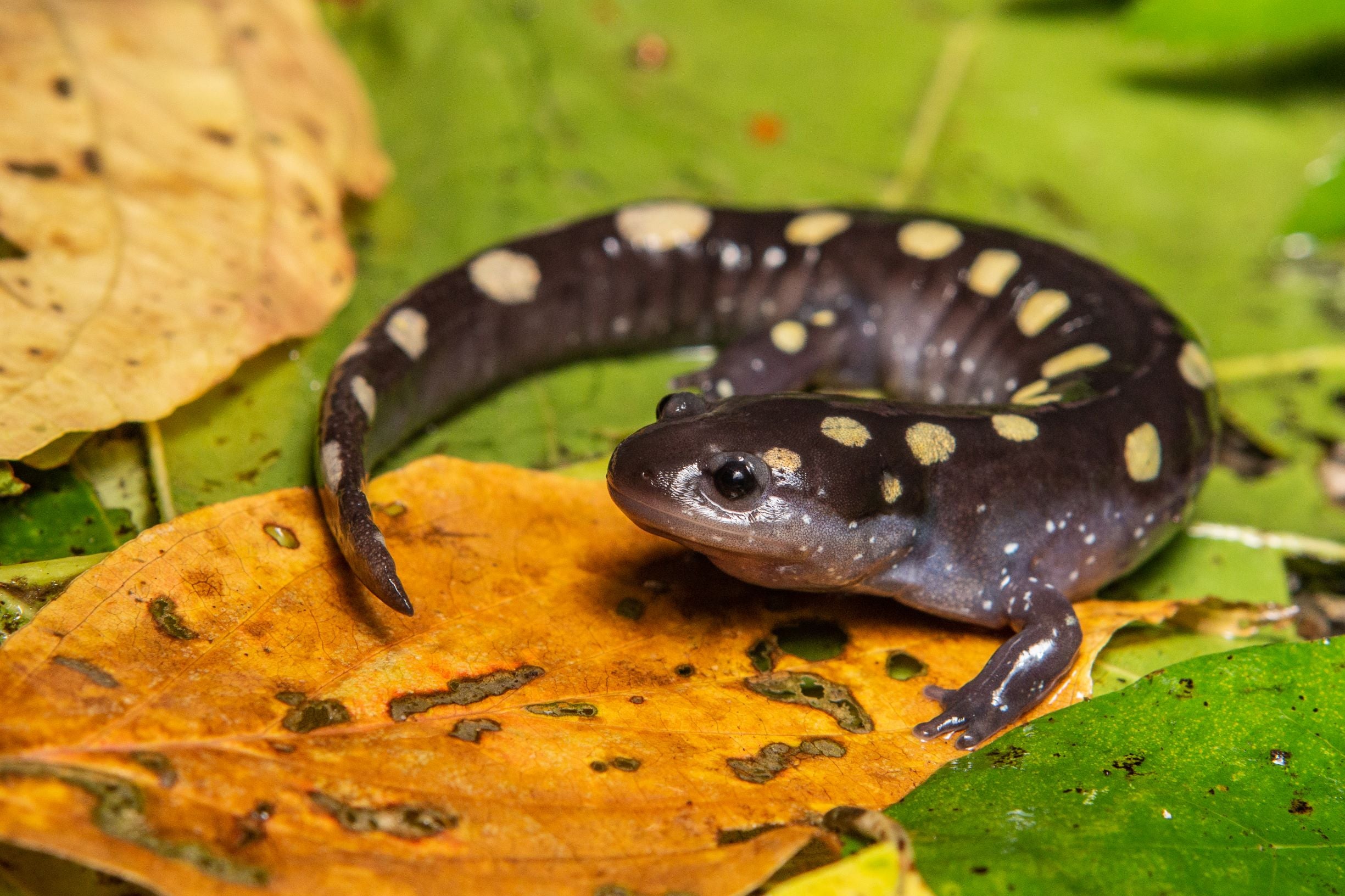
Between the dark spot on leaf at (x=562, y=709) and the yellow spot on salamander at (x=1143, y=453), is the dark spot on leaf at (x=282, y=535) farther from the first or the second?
the yellow spot on salamander at (x=1143, y=453)

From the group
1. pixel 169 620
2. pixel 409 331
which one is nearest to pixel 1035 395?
pixel 409 331

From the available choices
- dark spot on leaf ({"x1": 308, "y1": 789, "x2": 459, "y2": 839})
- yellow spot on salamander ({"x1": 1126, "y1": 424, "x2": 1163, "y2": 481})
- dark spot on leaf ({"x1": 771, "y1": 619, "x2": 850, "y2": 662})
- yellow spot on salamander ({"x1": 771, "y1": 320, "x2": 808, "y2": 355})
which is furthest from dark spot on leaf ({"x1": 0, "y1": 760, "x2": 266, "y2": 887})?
yellow spot on salamander ({"x1": 771, "y1": 320, "x2": 808, "y2": 355})

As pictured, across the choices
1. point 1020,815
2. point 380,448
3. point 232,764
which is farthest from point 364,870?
point 380,448

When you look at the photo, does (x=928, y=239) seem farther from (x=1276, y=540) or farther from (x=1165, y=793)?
(x=1165, y=793)

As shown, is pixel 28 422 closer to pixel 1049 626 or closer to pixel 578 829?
pixel 578 829

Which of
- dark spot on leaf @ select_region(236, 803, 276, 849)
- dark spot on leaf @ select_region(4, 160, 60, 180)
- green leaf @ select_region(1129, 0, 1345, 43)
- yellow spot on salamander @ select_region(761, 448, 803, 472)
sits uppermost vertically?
green leaf @ select_region(1129, 0, 1345, 43)

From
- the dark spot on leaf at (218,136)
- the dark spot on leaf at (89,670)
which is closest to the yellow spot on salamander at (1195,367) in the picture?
the dark spot on leaf at (89,670)

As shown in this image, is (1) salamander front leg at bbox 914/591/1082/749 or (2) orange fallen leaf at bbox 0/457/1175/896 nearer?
(2) orange fallen leaf at bbox 0/457/1175/896

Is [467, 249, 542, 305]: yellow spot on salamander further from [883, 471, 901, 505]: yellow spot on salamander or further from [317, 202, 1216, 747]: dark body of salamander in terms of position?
[883, 471, 901, 505]: yellow spot on salamander
